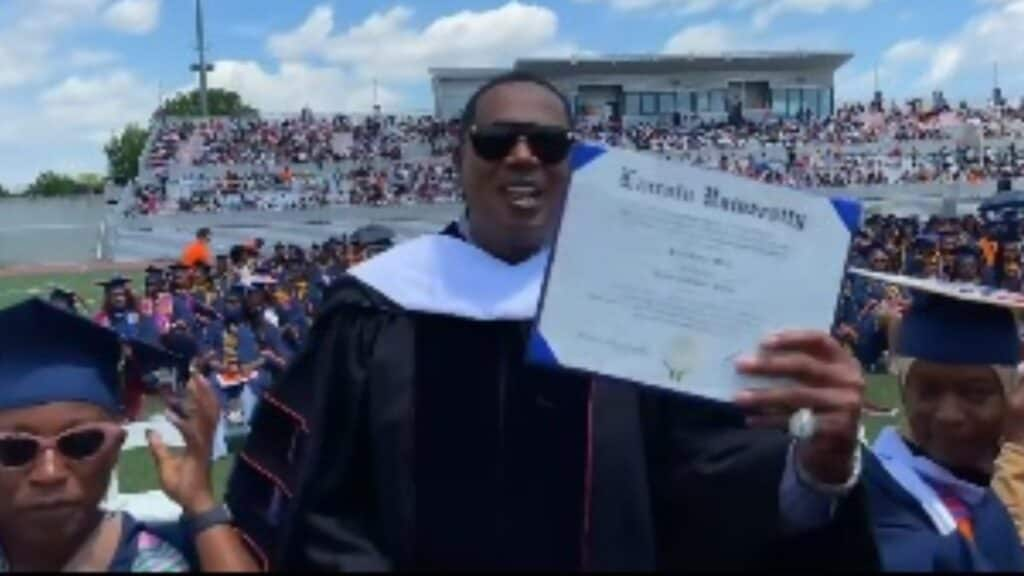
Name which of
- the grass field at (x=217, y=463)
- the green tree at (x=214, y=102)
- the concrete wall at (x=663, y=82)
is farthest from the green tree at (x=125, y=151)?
the grass field at (x=217, y=463)

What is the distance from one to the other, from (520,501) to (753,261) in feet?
2.13

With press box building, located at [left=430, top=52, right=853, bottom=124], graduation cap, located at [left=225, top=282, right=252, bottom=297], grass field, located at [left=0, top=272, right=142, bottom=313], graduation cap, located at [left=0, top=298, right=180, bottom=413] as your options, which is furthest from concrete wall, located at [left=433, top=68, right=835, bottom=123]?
graduation cap, located at [left=0, top=298, right=180, bottom=413]

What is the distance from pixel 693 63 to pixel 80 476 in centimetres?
5141

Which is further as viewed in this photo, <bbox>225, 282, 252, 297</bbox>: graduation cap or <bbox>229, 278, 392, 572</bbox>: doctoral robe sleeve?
<bbox>225, 282, 252, 297</bbox>: graduation cap

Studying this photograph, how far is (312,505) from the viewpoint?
2.25m

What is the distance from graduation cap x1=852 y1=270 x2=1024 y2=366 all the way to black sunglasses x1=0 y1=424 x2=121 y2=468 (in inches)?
57.7

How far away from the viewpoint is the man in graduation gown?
2.21 m

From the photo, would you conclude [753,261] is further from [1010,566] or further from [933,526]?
[1010,566]

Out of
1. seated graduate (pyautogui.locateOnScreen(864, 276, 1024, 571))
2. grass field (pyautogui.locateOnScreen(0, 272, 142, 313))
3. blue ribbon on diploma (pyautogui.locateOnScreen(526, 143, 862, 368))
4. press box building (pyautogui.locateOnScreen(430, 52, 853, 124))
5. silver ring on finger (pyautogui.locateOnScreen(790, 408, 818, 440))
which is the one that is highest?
press box building (pyautogui.locateOnScreen(430, 52, 853, 124))

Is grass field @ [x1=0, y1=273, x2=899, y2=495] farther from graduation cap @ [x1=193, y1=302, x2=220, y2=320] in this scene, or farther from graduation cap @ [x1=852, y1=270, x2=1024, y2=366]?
graduation cap @ [x1=852, y1=270, x2=1024, y2=366]

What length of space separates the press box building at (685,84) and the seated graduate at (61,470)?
156ft

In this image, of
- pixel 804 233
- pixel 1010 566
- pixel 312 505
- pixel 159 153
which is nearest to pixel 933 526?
pixel 1010 566

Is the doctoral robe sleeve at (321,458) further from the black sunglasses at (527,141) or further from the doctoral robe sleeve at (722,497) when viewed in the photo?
the doctoral robe sleeve at (722,497)

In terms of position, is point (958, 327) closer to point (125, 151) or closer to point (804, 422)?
point (804, 422)
